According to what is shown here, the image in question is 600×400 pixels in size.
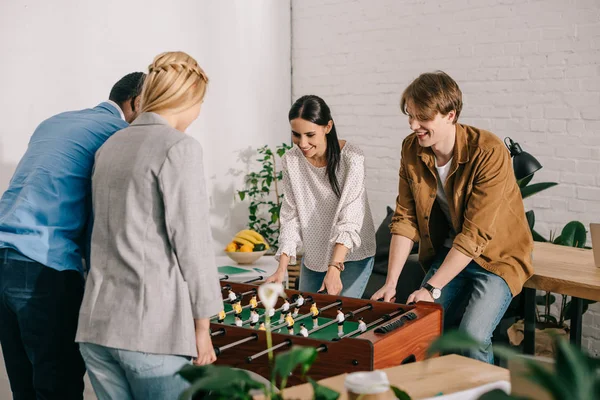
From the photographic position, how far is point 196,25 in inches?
194

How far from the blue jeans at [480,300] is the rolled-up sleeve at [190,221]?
1.15 meters

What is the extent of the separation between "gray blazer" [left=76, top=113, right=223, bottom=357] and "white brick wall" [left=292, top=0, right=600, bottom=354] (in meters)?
3.13

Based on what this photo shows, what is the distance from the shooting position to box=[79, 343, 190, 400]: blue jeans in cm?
178

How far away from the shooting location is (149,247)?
179 cm

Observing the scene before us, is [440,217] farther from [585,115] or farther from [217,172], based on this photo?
[217,172]

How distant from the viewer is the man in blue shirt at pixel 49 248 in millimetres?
2236

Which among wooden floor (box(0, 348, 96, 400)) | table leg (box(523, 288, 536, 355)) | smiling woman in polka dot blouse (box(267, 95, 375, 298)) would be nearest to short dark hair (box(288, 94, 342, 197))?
smiling woman in polka dot blouse (box(267, 95, 375, 298))

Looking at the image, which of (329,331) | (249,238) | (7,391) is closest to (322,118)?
(329,331)

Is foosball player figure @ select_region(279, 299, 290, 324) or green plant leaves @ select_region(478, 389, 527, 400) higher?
green plant leaves @ select_region(478, 389, 527, 400)

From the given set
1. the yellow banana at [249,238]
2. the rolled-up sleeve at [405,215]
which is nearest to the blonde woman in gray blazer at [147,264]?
the rolled-up sleeve at [405,215]

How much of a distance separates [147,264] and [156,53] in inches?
122

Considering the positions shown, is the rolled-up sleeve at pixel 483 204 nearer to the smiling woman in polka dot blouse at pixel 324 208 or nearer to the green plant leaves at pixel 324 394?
the smiling woman in polka dot blouse at pixel 324 208

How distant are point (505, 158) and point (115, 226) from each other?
5.05 feet

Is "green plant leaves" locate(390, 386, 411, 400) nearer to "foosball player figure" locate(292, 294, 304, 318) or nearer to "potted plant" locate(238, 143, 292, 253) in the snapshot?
"foosball player figure" locate(292, 294, 304, 318)
